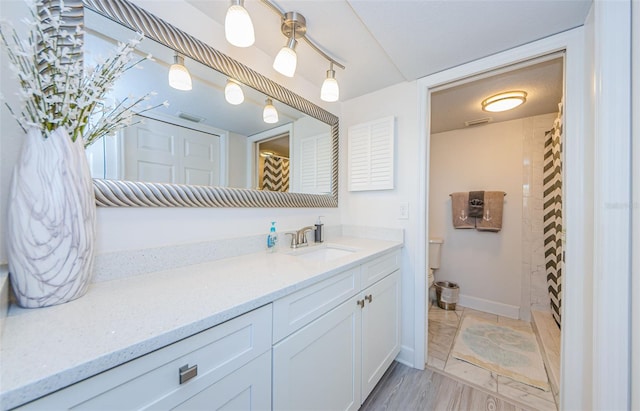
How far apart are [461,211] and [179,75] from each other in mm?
2861

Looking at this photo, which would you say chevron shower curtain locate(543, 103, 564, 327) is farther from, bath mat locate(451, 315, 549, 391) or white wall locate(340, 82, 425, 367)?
white wall locate(340, 82, 425, 367)

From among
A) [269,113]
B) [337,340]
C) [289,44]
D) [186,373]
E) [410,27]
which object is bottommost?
[337,340]

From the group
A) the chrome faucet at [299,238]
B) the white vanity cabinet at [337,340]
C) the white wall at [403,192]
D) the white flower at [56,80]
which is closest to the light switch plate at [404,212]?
the white wall at [403,192]

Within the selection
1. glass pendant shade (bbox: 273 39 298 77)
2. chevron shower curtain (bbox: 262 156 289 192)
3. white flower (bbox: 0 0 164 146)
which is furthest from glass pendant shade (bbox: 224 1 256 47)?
chevron shower curtain (bbox: 262 156 289 192)

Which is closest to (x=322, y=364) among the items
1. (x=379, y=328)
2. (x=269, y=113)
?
(x=379, y=328)

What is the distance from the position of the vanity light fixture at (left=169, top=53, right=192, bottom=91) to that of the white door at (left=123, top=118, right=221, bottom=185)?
187 millimetres

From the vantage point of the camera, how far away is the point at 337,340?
106 cm

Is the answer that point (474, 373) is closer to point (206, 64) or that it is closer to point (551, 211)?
point (551, 211)

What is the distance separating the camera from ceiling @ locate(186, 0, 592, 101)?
106 cm

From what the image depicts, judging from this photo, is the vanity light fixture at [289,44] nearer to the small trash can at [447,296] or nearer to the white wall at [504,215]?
the white wall at [504,215]

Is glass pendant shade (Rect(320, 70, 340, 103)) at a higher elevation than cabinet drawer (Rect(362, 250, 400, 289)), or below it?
higher

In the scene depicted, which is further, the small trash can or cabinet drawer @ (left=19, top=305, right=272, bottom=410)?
the small trash can

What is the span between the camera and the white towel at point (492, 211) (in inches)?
96.2

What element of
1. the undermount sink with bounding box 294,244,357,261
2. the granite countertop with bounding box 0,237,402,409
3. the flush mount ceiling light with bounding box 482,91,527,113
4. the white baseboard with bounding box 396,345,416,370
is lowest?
the white baseboard with bounding box 396,345,416,370
